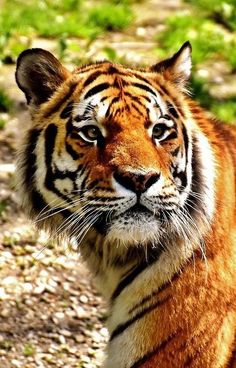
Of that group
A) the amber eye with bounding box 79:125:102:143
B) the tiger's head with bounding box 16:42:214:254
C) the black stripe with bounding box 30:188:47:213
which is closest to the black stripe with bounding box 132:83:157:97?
the tiger's head with bounding box 16:42:214:254

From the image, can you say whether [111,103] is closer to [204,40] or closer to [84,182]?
[84,182]

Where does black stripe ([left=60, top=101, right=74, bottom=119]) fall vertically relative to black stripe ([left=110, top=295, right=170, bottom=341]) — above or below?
above

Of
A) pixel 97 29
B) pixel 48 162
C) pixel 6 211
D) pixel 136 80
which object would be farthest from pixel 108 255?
pixel 97 29

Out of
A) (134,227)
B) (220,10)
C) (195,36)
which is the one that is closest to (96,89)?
(134,227)

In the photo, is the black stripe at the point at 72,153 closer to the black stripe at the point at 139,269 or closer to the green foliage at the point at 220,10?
the black stripe at the point at 139,269

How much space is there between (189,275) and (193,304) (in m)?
0.09

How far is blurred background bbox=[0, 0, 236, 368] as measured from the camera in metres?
3.65

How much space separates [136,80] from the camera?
2885mm

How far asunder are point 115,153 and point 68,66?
294 cm

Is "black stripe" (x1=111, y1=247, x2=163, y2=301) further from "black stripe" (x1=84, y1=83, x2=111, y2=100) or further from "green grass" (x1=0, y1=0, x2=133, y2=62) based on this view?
"green grass" (x1=0, y1=0, x2=133, y2=62)

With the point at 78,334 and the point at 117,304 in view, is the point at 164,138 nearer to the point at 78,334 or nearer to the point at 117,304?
the point at 117,304

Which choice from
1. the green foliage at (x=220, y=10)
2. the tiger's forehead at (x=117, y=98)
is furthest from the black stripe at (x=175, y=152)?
the green foliage at (x=220, y=10)

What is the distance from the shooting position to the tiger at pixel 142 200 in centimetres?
269

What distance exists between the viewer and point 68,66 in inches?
216
